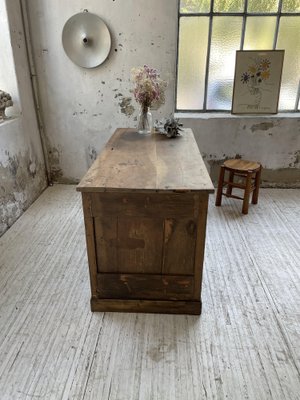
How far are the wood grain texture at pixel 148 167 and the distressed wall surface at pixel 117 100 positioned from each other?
1.04 m

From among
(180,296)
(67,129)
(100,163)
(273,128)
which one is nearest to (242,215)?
(273,128)

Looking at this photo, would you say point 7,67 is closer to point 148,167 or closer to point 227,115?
point 148,167

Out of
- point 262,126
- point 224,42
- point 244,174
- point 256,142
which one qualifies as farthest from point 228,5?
point 244,174

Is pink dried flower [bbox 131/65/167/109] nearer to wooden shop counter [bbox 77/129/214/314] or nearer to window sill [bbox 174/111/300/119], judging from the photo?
wooden shop counter [bbox 77/129/214/314]

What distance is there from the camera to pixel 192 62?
327 centimetres

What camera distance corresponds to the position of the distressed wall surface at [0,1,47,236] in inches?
109

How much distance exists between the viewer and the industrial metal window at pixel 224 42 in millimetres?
3061

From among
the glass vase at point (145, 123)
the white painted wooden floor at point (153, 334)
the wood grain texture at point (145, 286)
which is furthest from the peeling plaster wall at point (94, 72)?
the wood grain texture at point (145, 286)

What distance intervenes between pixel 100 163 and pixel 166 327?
1044 mm

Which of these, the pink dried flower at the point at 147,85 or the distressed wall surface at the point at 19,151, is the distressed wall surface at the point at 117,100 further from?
the pink dried flower at the point at 147,85

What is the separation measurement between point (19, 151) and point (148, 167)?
1748 millimetres

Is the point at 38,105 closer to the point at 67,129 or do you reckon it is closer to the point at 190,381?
→ the point at 67,129

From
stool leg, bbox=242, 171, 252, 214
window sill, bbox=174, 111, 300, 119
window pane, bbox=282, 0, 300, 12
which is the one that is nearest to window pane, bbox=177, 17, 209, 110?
window sill, bbox=174, 111, 300, 119

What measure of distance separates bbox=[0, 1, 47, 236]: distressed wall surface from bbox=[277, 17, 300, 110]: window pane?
2.60 m
